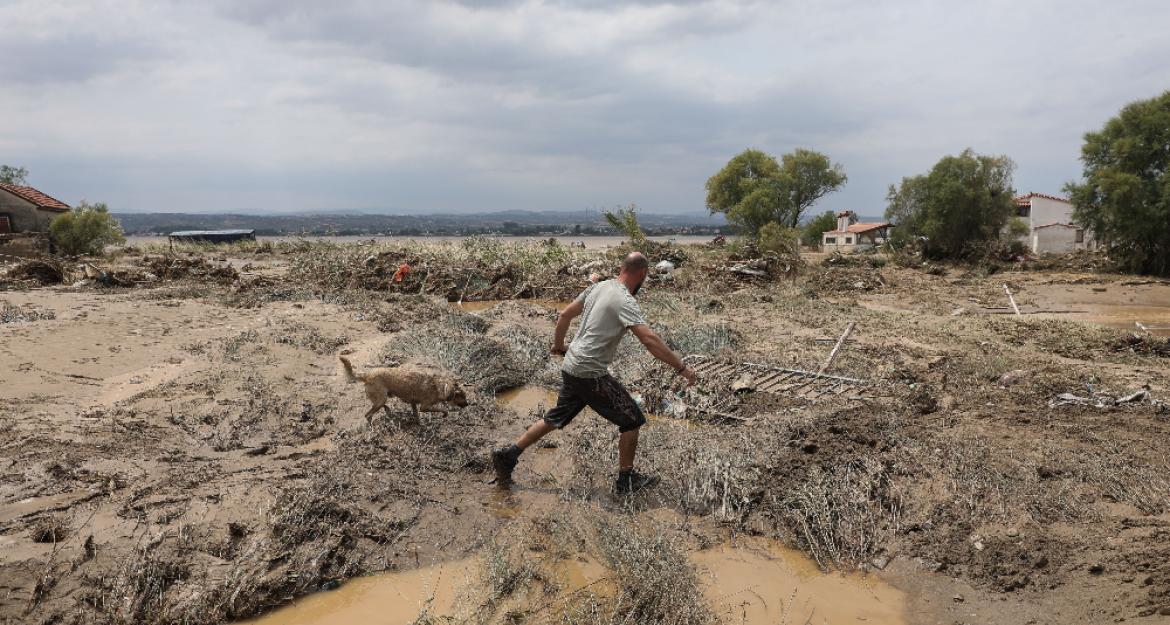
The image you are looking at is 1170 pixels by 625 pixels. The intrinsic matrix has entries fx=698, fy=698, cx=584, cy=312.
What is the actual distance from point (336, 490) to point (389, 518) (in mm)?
436

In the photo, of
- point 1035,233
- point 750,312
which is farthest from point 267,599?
point 1035,233

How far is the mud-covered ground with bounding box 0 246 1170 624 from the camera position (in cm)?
353

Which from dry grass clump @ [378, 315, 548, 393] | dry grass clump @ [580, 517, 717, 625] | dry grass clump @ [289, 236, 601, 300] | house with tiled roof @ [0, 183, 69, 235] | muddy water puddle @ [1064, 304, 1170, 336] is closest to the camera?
dry grass clump @ [580, 517, 717, 625]

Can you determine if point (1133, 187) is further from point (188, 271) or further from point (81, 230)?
point (81, 230)

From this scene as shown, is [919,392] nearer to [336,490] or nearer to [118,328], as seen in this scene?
[336,490]

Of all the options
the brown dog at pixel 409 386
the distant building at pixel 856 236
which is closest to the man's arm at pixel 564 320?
the brown dog at pixel 409 386

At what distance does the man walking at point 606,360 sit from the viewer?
4234 millimetres

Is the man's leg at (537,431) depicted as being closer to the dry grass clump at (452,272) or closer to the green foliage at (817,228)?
the dry grass clump at (452,272)

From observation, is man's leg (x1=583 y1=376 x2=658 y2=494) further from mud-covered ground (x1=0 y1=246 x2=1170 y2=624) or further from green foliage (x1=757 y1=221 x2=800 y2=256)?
green foliage (x1=757 y1=221 x2=800 y2=256)

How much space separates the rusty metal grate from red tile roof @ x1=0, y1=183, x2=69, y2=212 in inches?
1037

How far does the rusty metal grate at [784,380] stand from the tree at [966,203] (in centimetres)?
2167

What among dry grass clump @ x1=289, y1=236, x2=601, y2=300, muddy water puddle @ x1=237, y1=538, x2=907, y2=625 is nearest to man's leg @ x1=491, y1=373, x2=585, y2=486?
muddy water puddle @ x1=237, y1=538, x2=907, y2=625

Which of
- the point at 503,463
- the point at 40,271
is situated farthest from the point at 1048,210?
the point at 40,271

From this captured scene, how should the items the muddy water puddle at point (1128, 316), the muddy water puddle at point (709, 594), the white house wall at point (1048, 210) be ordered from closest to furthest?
the muddy water puddle at point (709, 594) < the muddy water puddle at point (1128, 316) < the white house wall at point (1048, 210)
